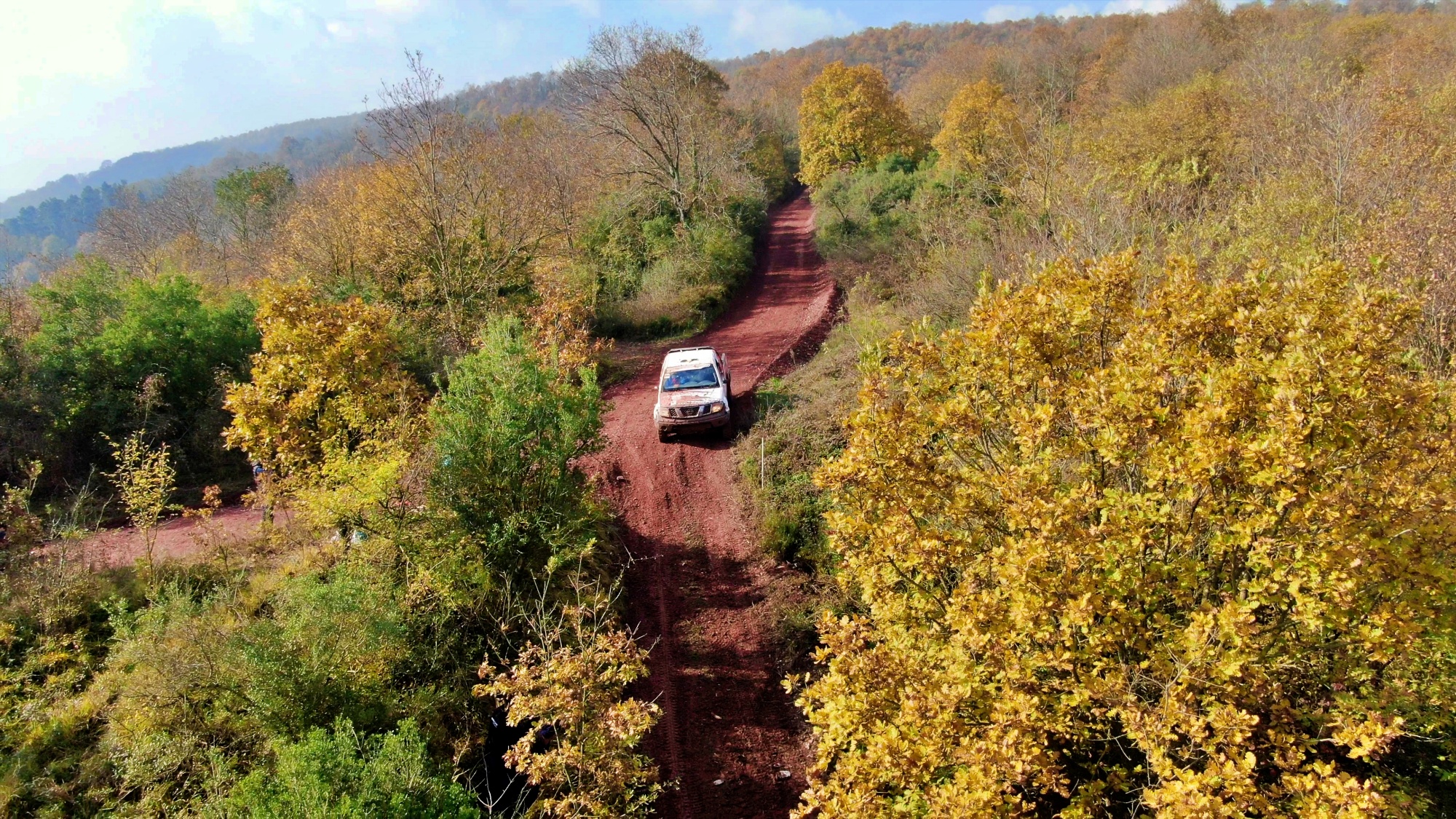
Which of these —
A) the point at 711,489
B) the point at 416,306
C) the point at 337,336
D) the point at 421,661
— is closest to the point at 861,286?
the point at 711,489

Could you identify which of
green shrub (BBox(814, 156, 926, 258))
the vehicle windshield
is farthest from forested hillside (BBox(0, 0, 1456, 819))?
green shrub (BBox(814, 156, 926, 258))

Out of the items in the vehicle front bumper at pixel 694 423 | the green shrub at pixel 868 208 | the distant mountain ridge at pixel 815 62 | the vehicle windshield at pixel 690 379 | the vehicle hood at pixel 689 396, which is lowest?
the vehicle front bumper at pixel 694 423

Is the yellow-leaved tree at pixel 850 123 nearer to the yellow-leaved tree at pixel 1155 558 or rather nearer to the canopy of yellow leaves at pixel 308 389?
the canopy of yellow leaves at pixel 308 389

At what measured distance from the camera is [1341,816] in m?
4.28

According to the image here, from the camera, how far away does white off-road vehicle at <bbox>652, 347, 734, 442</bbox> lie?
15297mm

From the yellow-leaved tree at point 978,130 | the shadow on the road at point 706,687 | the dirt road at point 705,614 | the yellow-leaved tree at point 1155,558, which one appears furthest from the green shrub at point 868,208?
the yellow-leaved tree at point 1155,558

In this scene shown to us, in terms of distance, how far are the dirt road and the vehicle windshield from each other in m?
1.23

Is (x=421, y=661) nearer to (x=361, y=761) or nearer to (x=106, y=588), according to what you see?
(x=361, y=761)

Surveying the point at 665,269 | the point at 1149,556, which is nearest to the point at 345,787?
the point at 1149,556

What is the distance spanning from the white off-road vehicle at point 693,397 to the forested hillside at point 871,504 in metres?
0.92

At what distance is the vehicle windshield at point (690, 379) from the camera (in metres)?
15.8

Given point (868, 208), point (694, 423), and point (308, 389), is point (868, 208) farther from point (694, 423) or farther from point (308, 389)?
point (308, 389)

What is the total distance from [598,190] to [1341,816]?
29.6 metres

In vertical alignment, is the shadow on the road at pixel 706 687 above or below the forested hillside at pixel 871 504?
below
